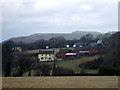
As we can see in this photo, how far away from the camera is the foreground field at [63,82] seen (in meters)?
3.85

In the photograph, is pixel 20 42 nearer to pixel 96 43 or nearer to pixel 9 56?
pixel 9 56

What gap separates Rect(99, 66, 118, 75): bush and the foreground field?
200mm

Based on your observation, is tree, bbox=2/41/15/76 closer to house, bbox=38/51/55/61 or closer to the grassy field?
house, bbox=38/51/55/61

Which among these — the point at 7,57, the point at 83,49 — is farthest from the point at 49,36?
the point at 7,57

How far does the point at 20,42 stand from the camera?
4551mm

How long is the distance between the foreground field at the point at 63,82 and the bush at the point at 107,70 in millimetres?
200

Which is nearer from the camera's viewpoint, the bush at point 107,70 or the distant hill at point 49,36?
the bush at point 107,70

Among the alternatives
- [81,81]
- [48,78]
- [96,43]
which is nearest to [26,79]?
[48,78]

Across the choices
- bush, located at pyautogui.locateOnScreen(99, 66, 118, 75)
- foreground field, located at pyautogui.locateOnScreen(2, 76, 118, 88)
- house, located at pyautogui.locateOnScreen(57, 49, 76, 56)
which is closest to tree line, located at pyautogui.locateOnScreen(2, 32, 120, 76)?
bush, located at pyautogui.locateOnScreen(99, 66, 118, 75)

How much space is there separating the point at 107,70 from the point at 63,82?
1104 millimetres

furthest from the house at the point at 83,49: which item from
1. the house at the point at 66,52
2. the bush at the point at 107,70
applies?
the bush at the point at 107,70

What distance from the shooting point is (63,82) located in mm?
3961

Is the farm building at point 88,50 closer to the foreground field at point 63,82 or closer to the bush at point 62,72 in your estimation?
the bush at point 62,72

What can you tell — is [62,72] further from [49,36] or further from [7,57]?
[7,57]
